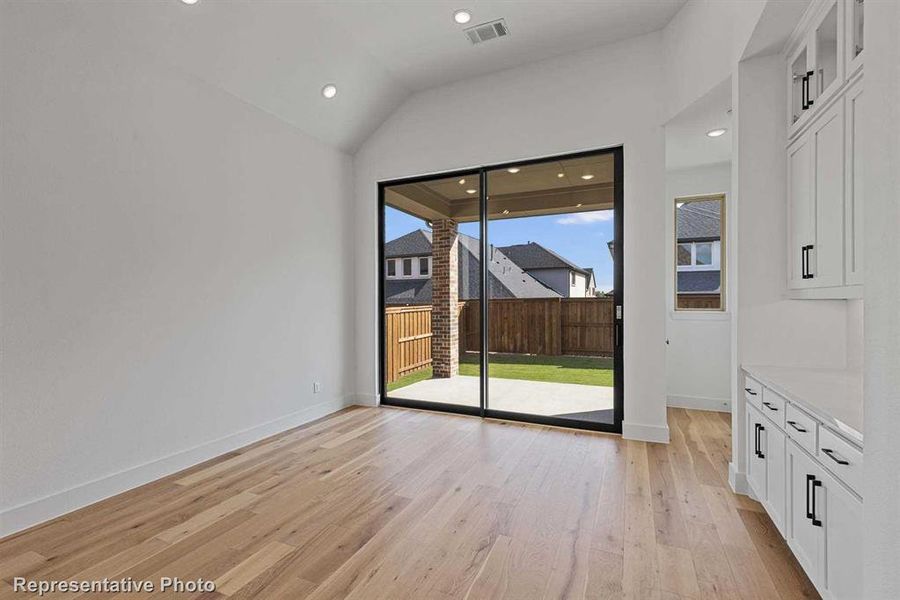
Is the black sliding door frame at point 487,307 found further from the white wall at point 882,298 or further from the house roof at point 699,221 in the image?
the white wall at point 882,298

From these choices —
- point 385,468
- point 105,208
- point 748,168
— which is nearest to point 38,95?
point 105,208

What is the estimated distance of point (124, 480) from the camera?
2803 millimetres

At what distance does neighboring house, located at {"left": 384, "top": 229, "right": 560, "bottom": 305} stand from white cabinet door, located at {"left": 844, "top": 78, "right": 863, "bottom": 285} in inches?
94.4

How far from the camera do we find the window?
4766 mm

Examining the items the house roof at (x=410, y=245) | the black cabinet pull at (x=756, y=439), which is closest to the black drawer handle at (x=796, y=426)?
the black cabinet pull at (x=756, y=439)

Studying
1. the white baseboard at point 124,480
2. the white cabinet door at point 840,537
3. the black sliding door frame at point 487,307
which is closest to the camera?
the white cabinet door at point 840,537

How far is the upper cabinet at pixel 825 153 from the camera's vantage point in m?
1.98

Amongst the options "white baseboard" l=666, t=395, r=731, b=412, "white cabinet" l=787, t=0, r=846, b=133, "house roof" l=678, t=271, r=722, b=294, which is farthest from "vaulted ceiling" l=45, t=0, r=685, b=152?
"white baseboard" l=666, t=395, r=731, b=412

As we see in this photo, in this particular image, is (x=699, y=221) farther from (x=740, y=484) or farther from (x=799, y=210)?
(x=740, y=484)

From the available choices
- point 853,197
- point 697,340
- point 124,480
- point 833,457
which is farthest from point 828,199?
point 124,480

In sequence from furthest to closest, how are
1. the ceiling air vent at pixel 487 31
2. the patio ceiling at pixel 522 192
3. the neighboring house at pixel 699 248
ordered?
the neighboring house at pixel 699 248, the patio ceiling at pixel 522 192, the ceiling air vent at pixel 487 31

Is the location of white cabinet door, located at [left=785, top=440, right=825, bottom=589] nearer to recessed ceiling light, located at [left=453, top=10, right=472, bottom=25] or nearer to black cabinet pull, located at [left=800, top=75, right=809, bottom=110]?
black cabinet pull, located at [left=800, top=75, right=809, bottom=110]

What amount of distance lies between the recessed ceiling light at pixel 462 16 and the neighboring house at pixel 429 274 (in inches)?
75.7

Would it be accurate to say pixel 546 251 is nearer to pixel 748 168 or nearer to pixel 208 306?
pixel 748 168
